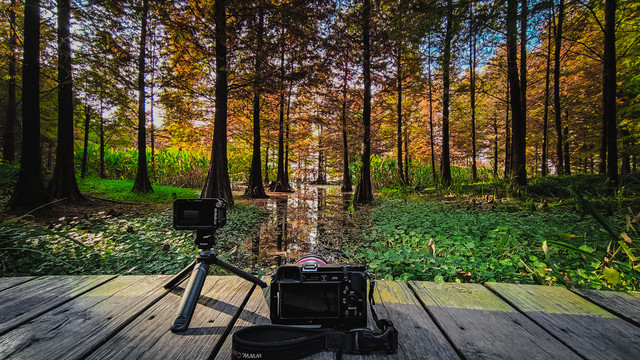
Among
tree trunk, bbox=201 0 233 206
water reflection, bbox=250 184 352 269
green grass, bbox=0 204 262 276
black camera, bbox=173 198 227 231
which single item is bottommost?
water reflection, bbox=250 184 352 269

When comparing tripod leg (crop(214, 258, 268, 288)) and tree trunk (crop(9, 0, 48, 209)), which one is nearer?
tripod leg (crop(214, 258, 268, 288))

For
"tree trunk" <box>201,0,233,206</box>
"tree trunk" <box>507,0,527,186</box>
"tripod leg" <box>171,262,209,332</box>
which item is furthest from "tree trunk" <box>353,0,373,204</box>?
"tripod leg" <box>171,262,209,332</box>

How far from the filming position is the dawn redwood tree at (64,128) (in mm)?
5797

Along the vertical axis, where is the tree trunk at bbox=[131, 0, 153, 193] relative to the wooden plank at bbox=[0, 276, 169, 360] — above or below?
above

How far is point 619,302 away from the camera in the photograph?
127 cm

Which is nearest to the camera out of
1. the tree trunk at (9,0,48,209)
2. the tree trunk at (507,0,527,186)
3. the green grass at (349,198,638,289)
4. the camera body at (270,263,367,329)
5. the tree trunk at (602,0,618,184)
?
the camera body at (270,263,367,329)

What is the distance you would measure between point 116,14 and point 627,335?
8257 millimetres

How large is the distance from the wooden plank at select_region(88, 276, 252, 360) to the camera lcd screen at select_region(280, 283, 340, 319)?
308 millimetres

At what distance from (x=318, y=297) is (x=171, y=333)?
2.08 ft

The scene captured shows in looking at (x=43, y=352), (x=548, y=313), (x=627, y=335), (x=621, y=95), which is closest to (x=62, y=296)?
(x=43, y=352)

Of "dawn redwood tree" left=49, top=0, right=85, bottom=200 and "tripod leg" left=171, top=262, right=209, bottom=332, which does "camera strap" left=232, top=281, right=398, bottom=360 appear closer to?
"tripod leg" left=171, top=262, right=209, bottom=332

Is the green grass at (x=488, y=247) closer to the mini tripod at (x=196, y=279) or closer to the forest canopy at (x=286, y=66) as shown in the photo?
the mini tripod at (x=196, y=279)

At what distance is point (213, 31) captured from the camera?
5.98 m

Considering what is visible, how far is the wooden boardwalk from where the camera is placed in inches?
34.2
